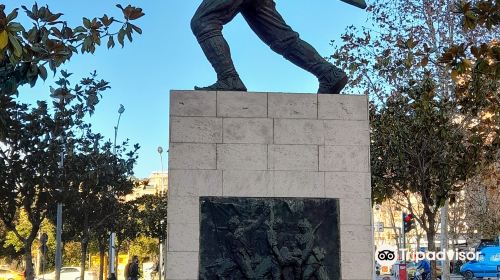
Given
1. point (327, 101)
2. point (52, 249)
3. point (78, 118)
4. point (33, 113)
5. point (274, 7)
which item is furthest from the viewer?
point (52, 249)

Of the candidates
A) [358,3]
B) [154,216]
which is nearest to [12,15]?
[358,3]

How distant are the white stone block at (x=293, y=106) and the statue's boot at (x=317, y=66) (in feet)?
1.12

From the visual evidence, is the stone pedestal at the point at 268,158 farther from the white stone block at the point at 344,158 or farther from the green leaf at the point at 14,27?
the green leaf at the point at 14,27

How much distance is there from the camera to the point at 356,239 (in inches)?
229

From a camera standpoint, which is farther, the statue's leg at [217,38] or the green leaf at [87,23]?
the green leaf at [87,23]

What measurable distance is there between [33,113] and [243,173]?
15.2 meters

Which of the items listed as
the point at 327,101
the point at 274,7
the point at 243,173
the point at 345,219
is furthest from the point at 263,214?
the point at 274,7

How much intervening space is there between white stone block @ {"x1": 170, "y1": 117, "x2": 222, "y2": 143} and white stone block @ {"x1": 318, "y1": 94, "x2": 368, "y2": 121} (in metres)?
1.04

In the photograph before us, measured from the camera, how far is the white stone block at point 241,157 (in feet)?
19.1

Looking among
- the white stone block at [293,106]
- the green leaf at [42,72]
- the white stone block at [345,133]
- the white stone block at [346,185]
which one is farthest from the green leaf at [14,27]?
the white stone block at [346,185]

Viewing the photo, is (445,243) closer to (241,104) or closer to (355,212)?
(355,212)

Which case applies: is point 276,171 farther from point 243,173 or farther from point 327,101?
point 327,101

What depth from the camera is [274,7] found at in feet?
21.6

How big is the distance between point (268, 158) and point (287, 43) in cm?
136
